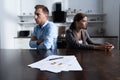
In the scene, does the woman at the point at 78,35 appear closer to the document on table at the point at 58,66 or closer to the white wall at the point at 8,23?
the document on table at the point at 58,66

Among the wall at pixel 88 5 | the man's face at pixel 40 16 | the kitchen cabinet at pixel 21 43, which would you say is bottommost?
the kitchen cabinet at pixel 21 43

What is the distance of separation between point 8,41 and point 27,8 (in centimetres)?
118

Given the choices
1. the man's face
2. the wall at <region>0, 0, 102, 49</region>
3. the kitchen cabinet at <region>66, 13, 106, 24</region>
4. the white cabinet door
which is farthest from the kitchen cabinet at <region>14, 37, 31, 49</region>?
the man's face

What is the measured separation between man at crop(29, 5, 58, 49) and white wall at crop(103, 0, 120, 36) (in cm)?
246

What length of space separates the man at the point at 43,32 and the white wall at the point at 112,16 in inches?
96.8

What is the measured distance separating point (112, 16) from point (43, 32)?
278 cm

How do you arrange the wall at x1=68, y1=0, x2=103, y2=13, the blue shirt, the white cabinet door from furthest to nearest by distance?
the wall at x1=68, y1=0, x2=103, y2=13 → the white cabinet door → the blue shirt

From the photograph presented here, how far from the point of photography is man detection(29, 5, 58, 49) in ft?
7.76

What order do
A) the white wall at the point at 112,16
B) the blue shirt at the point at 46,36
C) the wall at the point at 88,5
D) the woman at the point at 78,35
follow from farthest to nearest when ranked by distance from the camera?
the wall at the point at 88,5 < the white wall at the point at 112,16 < the woman at the point at 78,35 < the blue shirt at the point at 46,36

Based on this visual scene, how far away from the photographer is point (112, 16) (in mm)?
4816

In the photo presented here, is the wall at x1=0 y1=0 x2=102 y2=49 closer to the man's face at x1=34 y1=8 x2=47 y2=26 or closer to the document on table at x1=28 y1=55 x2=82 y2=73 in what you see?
the man's face at x1=34 y1=8 x2=47 y2=26

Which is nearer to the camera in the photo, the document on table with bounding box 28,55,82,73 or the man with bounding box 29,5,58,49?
the document on table with bounding box 28,55,82,73

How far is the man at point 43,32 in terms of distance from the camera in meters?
2.37

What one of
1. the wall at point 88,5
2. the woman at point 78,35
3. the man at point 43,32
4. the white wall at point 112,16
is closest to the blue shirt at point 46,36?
the man at point 43,32
